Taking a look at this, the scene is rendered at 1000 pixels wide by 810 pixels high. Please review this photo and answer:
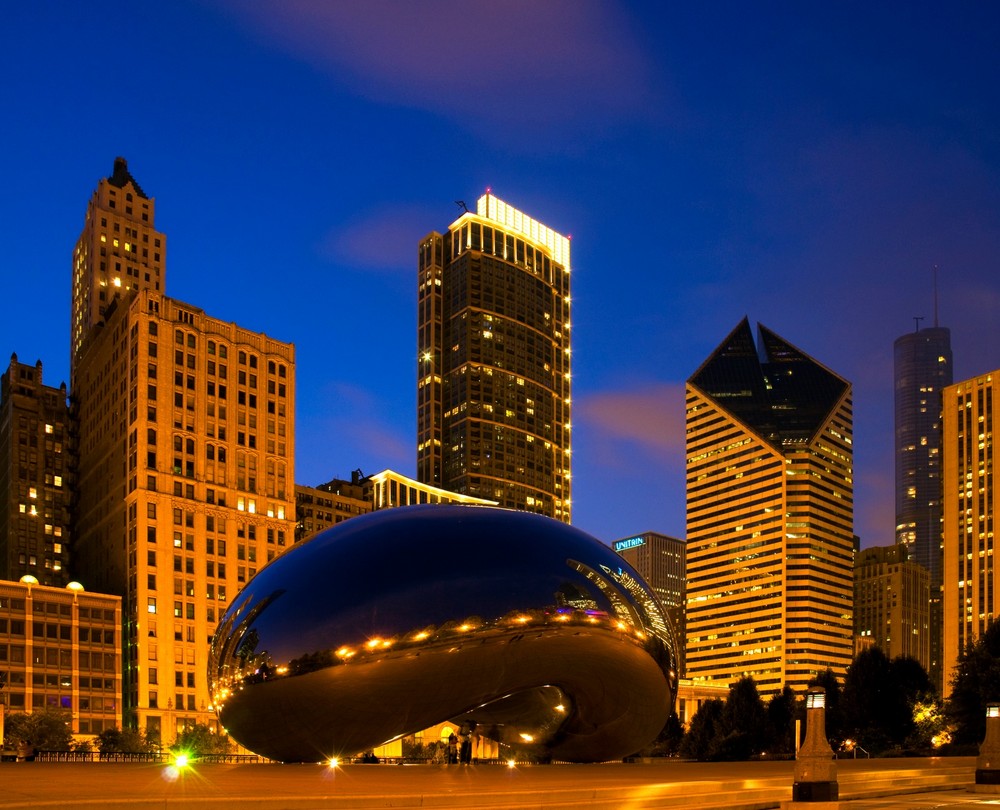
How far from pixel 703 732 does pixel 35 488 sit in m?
88.4

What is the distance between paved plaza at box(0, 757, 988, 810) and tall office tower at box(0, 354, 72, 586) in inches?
4642

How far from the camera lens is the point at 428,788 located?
18.5m

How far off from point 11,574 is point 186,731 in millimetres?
47911

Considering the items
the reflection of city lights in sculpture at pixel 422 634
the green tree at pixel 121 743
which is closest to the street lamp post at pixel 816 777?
the reflection of city lights in sculpture at pixel 422 634

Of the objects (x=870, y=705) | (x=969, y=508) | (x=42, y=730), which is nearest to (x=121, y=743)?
(x=42, y=730)

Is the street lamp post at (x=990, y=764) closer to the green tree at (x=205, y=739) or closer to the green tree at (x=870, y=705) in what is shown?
the green tree at (x=870, y=705)

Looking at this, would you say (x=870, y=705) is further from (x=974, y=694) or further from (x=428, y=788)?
(x=428, y=788)

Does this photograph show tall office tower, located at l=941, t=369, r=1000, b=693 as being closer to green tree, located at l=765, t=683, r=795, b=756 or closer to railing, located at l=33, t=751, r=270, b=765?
green tree, located at l=765, t=683, r=795, b=756

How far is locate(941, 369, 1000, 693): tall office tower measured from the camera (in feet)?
520

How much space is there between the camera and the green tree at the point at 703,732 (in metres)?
73.4

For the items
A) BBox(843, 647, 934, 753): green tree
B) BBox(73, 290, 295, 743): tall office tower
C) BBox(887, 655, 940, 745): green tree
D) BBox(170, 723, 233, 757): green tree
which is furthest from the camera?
BBox(73, 290, 295, 743): tall office tower

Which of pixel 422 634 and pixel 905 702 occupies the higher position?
pixel 422 634

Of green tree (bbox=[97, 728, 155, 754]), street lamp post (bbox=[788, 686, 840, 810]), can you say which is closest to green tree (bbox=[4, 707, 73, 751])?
green tree (bbox=[97, 728, 155, 754])

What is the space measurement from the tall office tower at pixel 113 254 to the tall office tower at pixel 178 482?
19518 millimetres
